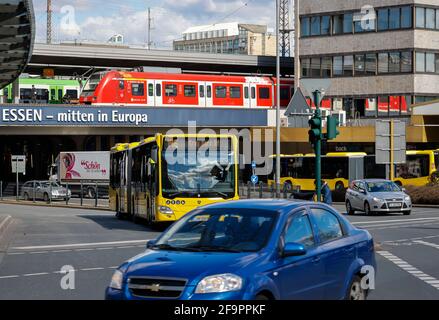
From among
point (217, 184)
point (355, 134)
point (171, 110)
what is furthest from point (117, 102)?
point (217, 184)

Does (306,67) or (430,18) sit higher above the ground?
(430,18)

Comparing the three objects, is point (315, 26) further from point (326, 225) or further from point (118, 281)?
point (118, 281)

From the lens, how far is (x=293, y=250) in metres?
8.97

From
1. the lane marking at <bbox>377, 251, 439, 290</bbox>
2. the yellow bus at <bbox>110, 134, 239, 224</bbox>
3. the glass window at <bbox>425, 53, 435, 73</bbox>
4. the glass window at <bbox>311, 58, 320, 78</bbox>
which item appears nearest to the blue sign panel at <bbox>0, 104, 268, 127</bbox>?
the glass window at <bbox>311, 58, 320, 78</bbox>

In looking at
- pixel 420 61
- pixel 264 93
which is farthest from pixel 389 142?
pixel 420 61

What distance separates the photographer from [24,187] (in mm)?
61094

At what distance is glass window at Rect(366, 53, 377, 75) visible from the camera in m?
67.7

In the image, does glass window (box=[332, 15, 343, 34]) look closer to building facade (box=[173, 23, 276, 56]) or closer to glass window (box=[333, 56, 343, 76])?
glass window (box=[333, 56, 343, 76])

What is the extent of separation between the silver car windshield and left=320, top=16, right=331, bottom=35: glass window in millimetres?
35860

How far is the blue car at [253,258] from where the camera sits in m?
8.31

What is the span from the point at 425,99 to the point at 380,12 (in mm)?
7613

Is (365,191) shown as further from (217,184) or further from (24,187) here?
(24,187)

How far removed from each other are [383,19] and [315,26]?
6150 mm

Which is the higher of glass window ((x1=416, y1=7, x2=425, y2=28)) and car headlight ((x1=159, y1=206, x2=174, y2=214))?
glass window ((x1=416, y1=7, x2=425, y2=28))
